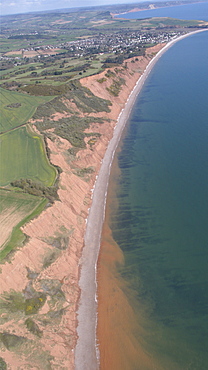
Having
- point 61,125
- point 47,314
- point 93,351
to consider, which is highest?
point 61,125

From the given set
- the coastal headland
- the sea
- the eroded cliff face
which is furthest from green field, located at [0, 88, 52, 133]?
the sea

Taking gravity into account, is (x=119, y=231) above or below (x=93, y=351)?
above

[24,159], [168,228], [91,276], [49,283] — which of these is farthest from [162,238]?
[24,159]

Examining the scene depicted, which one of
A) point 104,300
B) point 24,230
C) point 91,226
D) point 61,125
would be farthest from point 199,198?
point 61,125

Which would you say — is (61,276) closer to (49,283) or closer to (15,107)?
(49,283)

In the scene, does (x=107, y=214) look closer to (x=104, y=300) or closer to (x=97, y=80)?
(x=104, y=300)

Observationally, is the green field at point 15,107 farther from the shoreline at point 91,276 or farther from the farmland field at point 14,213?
the farmland field at point 14,213

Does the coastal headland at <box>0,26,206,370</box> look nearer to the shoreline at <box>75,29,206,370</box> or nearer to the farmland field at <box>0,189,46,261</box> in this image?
the shoreline at <box>75,29,206,370</box>
